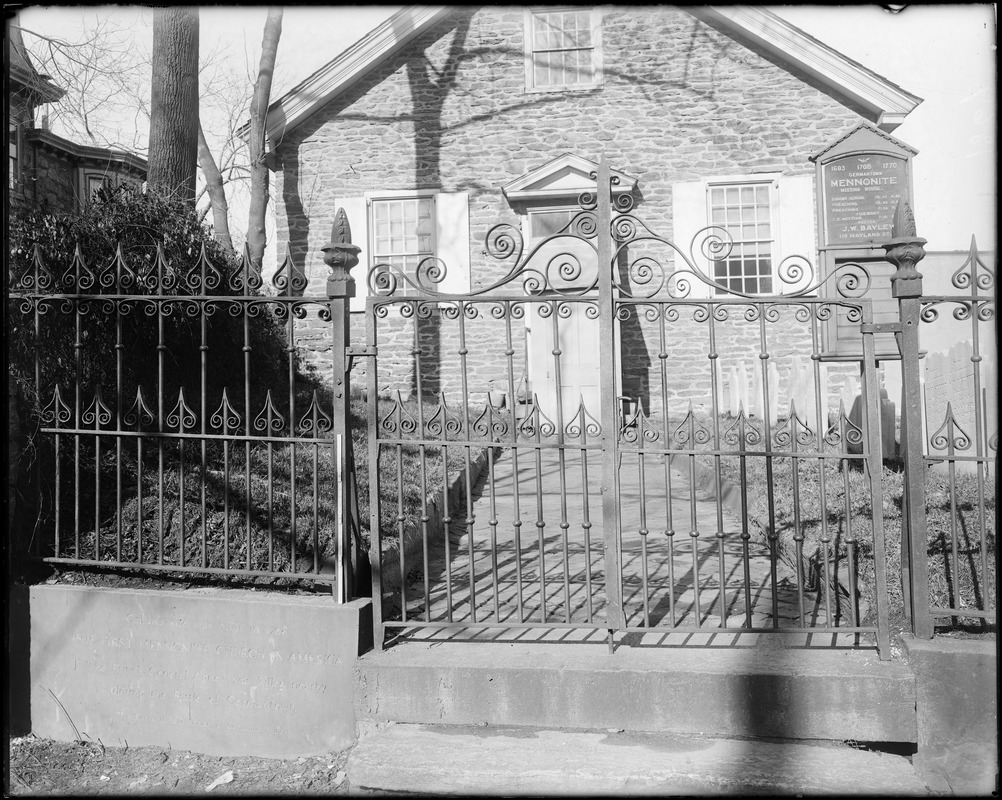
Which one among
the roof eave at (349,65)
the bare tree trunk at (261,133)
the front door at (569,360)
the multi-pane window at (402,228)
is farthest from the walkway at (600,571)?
the roof eave at (349,65)

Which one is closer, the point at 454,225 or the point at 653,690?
the point at 653,690

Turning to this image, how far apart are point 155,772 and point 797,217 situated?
1309cm

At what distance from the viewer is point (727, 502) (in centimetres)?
837

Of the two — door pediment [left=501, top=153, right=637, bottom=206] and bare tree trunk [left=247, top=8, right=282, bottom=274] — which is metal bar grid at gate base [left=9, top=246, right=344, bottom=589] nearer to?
door pediment [left=501, top=153, right=637, bottom=206]

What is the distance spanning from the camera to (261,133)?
49.7 feet

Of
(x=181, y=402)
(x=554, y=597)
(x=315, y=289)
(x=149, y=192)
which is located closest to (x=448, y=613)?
(x=554, y=597)

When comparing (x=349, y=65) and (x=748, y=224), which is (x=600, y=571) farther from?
(x=349, y=65)

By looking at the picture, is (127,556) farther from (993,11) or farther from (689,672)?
(993,11)

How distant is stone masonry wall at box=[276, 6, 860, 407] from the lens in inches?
574

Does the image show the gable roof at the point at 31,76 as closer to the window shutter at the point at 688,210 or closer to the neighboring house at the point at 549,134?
the neighboring house at the point at 549,134

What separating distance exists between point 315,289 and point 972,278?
13.4 metres

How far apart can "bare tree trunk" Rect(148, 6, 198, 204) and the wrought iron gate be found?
2652mm

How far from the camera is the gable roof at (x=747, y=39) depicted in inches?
545

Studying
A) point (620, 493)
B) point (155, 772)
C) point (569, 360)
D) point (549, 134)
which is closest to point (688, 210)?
point (549, 134)
